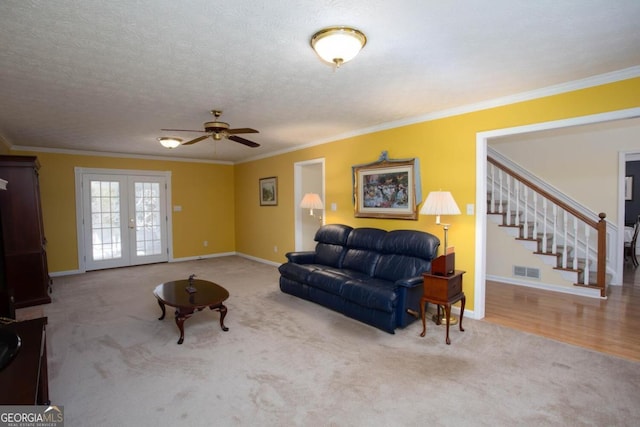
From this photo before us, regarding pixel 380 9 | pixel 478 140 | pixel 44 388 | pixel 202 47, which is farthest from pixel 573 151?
pixel 44 388

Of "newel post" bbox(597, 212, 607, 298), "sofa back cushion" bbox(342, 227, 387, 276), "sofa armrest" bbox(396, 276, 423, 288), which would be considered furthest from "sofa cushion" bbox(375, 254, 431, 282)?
"newel post" bbox(597, 212, 607, 298)

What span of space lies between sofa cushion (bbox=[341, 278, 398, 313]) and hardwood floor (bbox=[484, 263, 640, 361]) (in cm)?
130

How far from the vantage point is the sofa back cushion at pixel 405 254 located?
3.63 m

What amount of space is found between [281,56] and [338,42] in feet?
1.88

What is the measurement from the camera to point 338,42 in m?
1.98

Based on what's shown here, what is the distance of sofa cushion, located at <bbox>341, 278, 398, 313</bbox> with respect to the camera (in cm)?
318

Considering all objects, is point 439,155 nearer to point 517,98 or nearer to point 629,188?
point 517,98

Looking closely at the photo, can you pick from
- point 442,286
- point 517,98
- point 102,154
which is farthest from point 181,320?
point 102,154

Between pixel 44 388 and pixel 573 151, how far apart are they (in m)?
7.43

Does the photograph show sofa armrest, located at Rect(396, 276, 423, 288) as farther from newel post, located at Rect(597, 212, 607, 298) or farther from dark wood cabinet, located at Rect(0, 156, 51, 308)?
dark wood cabinet, located at Rect(0, 156, 51, 308)

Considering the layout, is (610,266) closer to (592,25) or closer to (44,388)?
(592,25)

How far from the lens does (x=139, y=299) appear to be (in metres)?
4.49

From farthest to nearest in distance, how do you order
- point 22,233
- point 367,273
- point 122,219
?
point 122,219 < point 22,233 < point 367,273

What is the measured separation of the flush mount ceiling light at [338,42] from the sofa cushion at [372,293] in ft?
7.28
